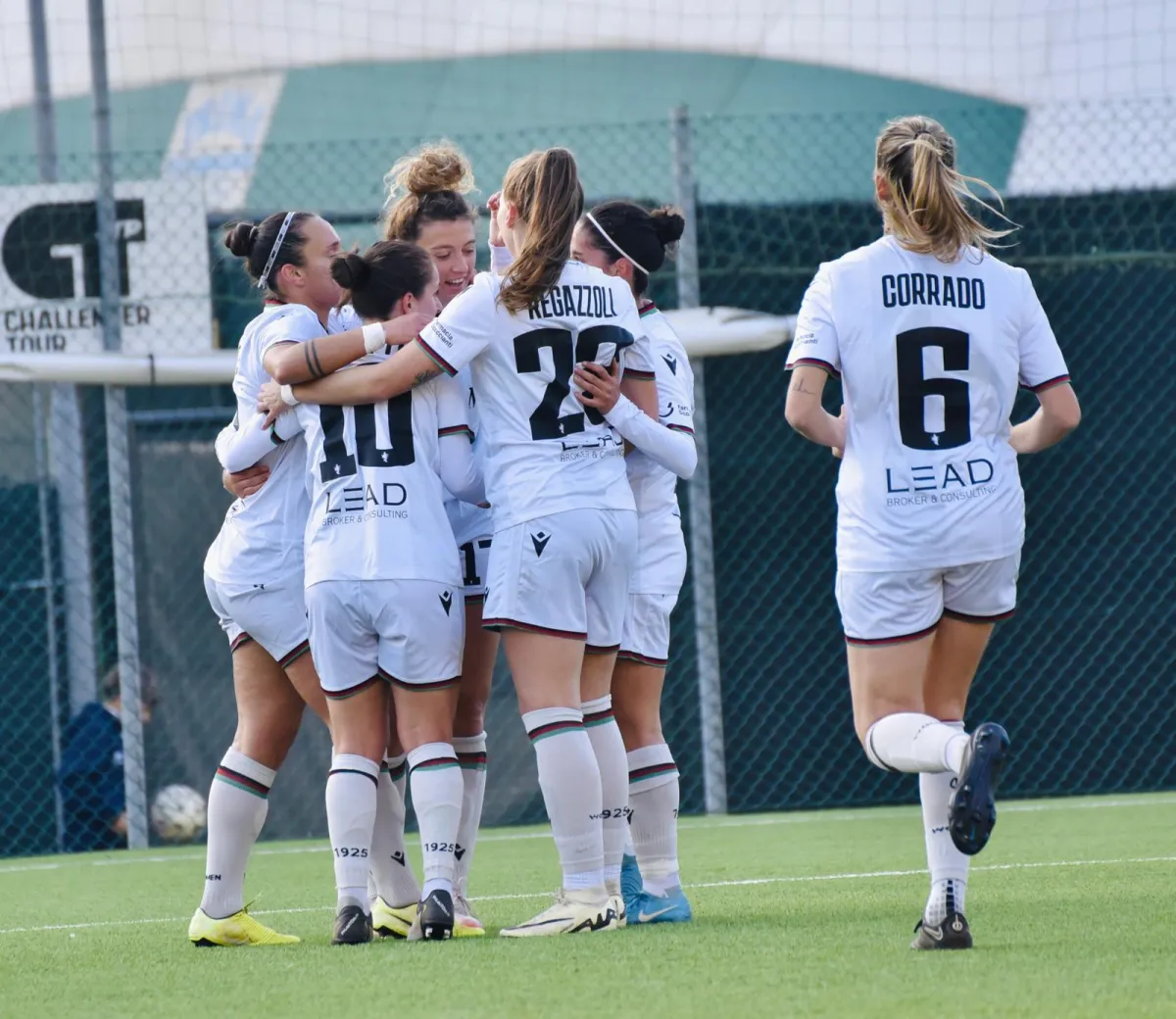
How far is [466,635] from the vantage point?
4289 millimetres

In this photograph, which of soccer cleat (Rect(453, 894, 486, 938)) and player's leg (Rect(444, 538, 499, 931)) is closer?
soccer cleat (Rect(453, 894, 486, 938))

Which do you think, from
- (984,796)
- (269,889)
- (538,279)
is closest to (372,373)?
(538,279)

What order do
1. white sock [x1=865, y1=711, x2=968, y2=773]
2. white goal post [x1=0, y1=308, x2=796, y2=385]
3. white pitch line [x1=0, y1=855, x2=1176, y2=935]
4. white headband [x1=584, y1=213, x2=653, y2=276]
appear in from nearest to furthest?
white sock [x1=865, y1=711, x2=968, y2=773]
white headband [x1=584, y1=213, x2=653, y2=276]
white pitch line [x1=0, y1=855, x2=1176, y2=935]
white goal post [x1=0, y1=308, x2=796, y2=385]

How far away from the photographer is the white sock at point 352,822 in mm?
3893

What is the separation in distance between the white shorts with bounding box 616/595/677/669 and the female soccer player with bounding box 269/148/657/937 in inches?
16.4

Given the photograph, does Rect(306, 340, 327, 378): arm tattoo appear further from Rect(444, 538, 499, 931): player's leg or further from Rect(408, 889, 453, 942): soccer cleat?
Rect(408, 889, 453, 942): soccer cleat

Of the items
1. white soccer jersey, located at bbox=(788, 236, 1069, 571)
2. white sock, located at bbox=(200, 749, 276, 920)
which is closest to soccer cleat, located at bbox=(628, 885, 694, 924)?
white sock, located at bbox=(200, 749, 276, 920)

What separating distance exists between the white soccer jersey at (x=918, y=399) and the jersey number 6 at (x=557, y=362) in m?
0.53

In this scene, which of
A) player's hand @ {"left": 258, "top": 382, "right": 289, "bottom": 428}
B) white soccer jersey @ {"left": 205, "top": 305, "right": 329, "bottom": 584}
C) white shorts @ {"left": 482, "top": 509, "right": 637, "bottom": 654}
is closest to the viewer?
white shorts @ {"left": 482, "top": 509, "right": 637, "bottom": 654}

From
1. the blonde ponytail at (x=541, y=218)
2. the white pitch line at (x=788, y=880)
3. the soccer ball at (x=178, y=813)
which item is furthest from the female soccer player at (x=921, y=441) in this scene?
the soccer ball at (x=178, y=813)

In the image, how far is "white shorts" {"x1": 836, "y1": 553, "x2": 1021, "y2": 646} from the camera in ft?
11.6

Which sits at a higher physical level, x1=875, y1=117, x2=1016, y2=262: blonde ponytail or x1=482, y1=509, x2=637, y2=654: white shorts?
x1=875, y1=117, x2=1016, y2=262: blonde ponytail

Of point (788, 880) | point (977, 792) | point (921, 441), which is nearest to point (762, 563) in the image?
point (788, 880)

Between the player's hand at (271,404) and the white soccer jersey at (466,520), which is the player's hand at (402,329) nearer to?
the player's hand at (271,404)
